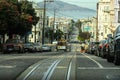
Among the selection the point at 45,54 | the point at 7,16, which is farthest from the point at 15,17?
the point at 45,54

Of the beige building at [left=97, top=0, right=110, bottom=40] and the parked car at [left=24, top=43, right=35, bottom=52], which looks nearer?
the parked car at [left=24, top=43, right=35, bottom=52]

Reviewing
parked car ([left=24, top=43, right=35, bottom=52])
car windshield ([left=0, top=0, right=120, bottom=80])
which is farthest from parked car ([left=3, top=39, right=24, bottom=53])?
parked car ([left=24, top=43, right=35, bottom=52])

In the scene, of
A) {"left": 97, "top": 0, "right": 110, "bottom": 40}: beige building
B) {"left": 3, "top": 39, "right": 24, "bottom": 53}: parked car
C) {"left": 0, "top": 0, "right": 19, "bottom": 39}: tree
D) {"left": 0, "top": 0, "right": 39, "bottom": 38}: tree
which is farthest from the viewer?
{"left": 97, "top": 0, "right": 110, "bottom": 40}: beige building

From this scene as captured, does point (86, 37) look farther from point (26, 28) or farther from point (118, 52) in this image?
point (118, 52)

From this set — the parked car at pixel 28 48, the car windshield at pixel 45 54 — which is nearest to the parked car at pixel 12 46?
the car windshield at pixel 45 54

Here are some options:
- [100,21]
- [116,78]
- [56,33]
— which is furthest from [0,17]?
[56,33]

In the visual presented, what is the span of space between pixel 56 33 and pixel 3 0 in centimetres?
11055

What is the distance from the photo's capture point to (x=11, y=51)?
56.5 meters

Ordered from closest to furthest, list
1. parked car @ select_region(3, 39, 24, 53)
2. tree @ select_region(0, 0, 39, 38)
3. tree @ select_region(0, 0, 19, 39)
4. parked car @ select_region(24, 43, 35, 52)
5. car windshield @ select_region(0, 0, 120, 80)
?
car windshield @ select_region(0, 0, 120, 80)
parked car @ select_region(3, 39, 24, 53)
tree @ select_region(0, 0, 19, 39)
tree @ select_region(0, 0, 39, 38)
parked car @ select_region(24, 43, 35, 52)

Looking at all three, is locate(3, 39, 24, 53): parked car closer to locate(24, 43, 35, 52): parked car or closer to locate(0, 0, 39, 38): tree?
locate(0, 0, 39, 38): tree

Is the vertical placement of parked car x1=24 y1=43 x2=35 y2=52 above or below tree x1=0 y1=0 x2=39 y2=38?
below

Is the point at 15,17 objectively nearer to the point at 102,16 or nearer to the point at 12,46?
the point at 12,46

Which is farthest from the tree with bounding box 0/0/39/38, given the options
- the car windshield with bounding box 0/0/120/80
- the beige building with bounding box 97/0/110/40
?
the beige building with bounding box 97/0/110/40

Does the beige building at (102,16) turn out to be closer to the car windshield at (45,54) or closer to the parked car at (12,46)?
the car windshield at (45,54)
